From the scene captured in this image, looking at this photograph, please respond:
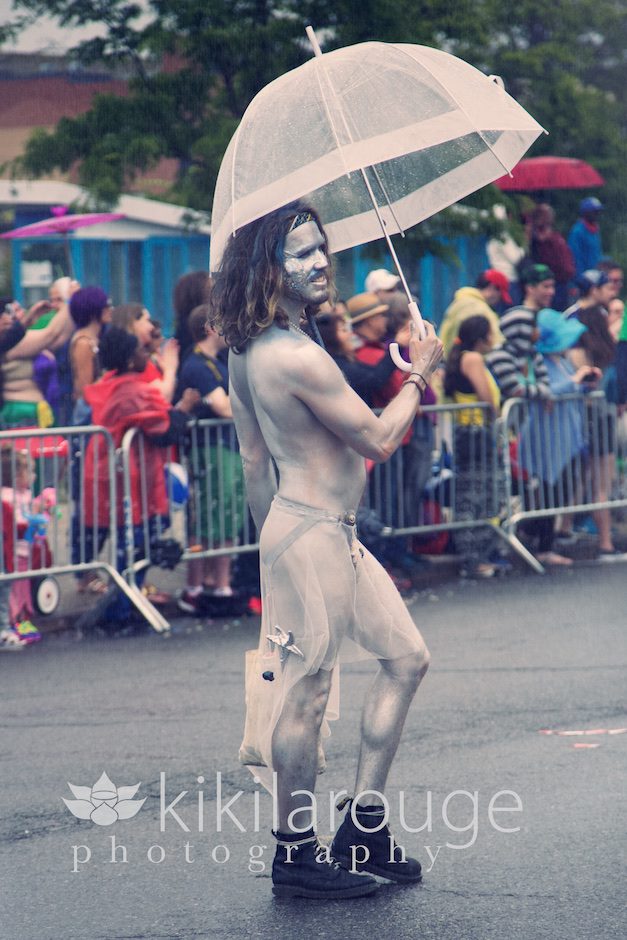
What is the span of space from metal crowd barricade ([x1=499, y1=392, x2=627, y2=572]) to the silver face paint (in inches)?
260

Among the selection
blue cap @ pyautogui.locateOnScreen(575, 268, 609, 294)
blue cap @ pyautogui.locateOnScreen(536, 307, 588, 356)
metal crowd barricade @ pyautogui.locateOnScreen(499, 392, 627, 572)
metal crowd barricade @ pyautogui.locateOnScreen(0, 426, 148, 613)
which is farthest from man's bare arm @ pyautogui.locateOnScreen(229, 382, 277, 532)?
blue cap @ pyautogui.locateOnScreen(575, 268, 609, 294)

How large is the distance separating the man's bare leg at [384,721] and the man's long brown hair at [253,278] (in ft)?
3.53

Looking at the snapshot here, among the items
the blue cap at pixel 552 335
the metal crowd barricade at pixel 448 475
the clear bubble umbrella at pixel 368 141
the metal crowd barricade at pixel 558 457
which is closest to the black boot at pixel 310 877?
the clear bubble umbrella at pixel 368 141

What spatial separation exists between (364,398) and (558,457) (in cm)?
224

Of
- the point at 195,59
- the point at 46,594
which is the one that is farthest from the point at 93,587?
the point at 195,59

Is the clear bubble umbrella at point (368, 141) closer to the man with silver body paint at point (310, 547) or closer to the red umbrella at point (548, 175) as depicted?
the man with silver body paint at point (310, 547)

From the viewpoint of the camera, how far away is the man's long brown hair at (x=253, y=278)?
468 centimetres

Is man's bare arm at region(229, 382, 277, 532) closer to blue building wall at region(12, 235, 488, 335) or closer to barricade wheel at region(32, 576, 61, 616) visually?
barricade wheel at region(32, 576, 61, 616)

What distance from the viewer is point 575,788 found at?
5.75 metres

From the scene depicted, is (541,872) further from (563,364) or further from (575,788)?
(563,364)

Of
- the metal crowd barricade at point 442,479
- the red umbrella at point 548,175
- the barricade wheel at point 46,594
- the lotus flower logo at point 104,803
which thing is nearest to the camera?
the lotus flower logo at point 104,803

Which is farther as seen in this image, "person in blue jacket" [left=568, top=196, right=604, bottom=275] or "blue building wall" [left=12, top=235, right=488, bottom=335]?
"blue building wall" [left=12, top=235, right=488, bottom=335]

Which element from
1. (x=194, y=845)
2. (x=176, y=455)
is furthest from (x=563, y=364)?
(x=194, y=845)

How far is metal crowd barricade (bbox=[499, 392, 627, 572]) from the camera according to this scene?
1143 cm
